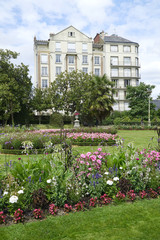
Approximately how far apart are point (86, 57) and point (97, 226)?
136 ft

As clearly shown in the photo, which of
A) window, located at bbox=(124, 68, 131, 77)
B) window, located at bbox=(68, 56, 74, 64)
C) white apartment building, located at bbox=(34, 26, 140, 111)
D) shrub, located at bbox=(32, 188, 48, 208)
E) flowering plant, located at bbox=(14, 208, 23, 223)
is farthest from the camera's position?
window, located at bbox=(124, 68, 131, 77)

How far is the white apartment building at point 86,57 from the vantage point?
133 feet

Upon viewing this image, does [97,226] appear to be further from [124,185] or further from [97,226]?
[124,185]

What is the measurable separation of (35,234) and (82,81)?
103 ft

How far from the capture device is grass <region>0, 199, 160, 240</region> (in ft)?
10.3

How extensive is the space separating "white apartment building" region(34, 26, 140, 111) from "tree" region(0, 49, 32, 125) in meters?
10.2

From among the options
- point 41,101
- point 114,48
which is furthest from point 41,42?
point 114,48

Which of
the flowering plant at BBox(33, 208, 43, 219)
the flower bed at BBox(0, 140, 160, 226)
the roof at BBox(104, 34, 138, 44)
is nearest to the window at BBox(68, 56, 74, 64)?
Result: the roof at BBox(104, 34, 138, 44)

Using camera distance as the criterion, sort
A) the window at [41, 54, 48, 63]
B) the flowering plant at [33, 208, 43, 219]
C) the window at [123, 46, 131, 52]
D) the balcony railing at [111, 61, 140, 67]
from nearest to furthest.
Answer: the flowering plant at [33, 208, 43, 219], the window at [41, 54, 48, 63], the balcony railing at [111, 61, 140, 67], the window at [123, 46, 131, 52]

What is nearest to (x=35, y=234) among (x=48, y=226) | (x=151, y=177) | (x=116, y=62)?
(x=48, y=226)

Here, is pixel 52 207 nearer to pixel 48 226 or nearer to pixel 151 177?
pixel 48 226

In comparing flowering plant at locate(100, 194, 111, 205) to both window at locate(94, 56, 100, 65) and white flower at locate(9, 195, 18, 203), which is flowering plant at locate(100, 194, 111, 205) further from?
window at locate(94, 56, 100, 65)

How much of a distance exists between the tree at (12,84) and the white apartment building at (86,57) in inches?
404

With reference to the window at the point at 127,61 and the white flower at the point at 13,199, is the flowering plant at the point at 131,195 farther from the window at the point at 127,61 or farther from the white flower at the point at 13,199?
the window at the point at 127,61
